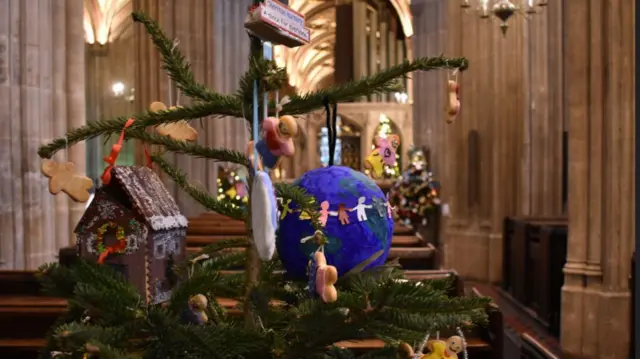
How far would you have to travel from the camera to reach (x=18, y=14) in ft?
18.2

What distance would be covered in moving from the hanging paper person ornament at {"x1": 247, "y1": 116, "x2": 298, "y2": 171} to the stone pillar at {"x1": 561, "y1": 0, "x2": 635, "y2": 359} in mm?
4984

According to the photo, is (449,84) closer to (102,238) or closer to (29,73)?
(102,238)

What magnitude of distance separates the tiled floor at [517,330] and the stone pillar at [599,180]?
47cm

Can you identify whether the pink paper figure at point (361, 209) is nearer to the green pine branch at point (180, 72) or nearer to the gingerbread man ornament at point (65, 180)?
the green pine branch at point (180, 72)

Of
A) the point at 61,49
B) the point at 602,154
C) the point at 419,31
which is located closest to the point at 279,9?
the point at 602,154

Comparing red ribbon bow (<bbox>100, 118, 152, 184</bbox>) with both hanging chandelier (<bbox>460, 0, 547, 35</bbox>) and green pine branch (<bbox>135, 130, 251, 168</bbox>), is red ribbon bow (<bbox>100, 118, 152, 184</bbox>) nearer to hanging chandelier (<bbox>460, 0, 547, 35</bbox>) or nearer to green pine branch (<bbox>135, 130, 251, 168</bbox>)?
green pine branch (<bbox>135, 130, 251, 168</bbox>)

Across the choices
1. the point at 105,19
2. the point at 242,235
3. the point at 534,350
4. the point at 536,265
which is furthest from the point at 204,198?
the point at 105,19

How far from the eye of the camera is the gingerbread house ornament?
1685 millimetres

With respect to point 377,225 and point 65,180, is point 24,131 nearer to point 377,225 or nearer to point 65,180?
point 65,180

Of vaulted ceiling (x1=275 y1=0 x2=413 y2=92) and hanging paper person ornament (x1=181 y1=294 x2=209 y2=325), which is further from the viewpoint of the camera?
vaulted ceiling (x1=275 y1=0 x2=413 y2=92)

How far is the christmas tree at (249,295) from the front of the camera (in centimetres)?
132

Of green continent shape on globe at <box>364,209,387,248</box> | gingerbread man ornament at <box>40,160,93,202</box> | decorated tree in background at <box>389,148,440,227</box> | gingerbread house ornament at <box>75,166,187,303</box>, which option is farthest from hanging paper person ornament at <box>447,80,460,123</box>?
decorated tree in background at <box>389,148,440,227</box>

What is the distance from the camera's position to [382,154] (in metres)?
2.27

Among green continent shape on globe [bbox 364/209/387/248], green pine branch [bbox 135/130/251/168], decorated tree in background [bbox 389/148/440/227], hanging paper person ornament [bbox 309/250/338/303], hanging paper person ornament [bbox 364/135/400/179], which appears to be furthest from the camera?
decorated tree in background [bbox 389/148/440/227]
